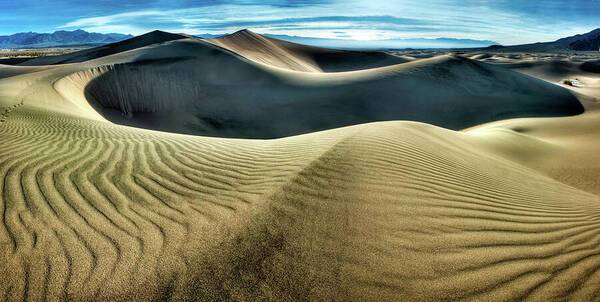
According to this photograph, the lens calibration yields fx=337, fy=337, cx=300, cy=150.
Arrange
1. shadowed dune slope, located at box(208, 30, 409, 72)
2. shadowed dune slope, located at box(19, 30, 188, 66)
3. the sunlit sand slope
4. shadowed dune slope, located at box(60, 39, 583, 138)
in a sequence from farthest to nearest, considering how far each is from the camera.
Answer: shadowed dune slope, located at box(208, 30, 409, 72) → shadowed dune slope, located at box(19, 30, 188, 66) → shadowed dune slope, located at box(60, 39, 583, 138) → the sunlit sand slope

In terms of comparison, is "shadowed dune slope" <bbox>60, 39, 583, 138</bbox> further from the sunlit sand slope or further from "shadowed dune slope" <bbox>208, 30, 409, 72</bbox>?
"shadowed dune slope" <bbox>208, 30, 409, 72</bbox>

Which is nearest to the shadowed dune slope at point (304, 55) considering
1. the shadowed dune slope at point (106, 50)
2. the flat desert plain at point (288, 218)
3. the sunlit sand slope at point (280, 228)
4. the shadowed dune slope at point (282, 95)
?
the shadowed dune slope at point (106, 50)

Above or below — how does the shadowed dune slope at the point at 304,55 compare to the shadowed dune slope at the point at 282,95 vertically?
above

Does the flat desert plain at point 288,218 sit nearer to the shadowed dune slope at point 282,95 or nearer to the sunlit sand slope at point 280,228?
the sunlit sand slope at point 280,228

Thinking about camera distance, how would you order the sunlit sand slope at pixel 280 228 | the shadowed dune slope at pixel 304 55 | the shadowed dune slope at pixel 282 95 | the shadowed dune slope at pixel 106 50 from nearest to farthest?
1. the sunlit sand slope at pixel 280 228
2. the shadowed dune slope at pixel 282 95
3. the shadowed dune slope at pixel 106 50
4. the shadowed dune slope at pixel 304 55

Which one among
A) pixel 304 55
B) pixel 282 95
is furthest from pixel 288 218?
pixel 304 55

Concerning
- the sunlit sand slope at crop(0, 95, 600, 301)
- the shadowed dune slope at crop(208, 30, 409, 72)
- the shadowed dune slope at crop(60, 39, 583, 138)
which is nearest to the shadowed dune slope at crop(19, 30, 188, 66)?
the shadowed dune slope at crop(208, 30, 409, 72)
